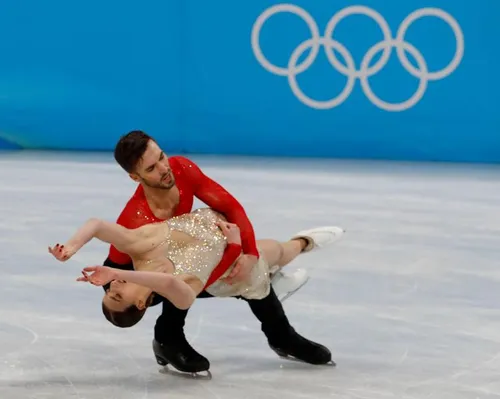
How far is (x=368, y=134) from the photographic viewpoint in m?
8.78

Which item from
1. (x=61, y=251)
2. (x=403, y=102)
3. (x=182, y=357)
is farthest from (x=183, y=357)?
(x=403, y=102)

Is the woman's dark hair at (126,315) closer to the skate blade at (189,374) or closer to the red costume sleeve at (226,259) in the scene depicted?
the red costume sleeve at (226,259)

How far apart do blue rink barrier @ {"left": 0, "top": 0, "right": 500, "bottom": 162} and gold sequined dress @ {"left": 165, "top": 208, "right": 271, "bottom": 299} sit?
550 centimetres

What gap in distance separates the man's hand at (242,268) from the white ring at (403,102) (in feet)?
18.1

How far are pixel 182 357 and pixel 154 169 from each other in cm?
58

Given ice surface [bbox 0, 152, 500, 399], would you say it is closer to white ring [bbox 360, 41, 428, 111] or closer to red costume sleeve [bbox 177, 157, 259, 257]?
red costume sleeve [bbox 177, 157, 259, 257]

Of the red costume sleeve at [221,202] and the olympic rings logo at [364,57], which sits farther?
the olympic rings logo at [364,57]

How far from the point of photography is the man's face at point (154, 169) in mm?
3213

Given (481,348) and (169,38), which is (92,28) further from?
(481,348)

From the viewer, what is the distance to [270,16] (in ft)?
29.1

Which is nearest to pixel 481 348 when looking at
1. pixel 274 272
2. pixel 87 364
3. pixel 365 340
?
pixel 365 340

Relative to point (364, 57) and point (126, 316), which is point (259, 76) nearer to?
point (364, 57)

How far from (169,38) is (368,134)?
1764 mm

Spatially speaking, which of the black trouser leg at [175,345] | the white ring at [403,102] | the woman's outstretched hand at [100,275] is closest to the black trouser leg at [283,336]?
the black trouser leg at [175,345]
